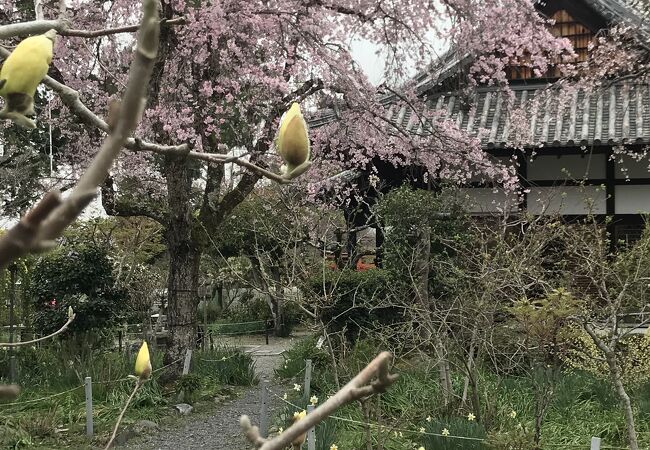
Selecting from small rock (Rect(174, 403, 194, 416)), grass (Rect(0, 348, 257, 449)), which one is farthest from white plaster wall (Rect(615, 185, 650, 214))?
small rock (Rect(174, 403, 194, 416))

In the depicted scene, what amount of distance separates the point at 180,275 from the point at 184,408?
4.72 ft

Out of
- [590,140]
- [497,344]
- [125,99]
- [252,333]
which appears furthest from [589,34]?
[125,99]

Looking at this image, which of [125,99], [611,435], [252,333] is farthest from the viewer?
[252,333]

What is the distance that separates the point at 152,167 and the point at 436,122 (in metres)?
3.66

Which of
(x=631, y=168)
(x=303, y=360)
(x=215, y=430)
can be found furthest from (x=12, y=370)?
(x=631, y=168)

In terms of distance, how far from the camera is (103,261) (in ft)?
24.2

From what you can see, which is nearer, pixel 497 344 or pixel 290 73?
pixel 497 344

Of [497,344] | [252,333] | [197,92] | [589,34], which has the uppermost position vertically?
[589,34]

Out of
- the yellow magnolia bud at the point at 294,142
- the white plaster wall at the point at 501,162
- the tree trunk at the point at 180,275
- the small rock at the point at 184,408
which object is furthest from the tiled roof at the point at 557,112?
the yellow magnolia bud at the point at 294,142

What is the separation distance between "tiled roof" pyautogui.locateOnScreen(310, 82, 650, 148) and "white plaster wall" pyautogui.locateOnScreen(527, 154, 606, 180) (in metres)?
0.37

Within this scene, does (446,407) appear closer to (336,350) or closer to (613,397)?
(613,397)

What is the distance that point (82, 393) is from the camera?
6.16 m

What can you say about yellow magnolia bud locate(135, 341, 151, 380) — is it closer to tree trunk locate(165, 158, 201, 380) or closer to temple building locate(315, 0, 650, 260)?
tree trunk locate(165, 158, 201, 380)

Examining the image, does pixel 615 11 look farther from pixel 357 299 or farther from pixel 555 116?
pixel 357 299
